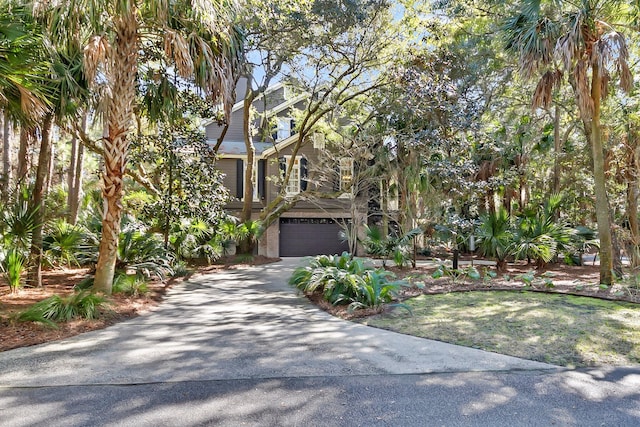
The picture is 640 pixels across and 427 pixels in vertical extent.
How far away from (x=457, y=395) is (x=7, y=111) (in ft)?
25.5

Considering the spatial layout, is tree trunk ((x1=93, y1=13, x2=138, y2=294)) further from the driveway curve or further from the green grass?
the green grass

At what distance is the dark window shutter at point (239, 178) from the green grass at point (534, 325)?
46.3ft

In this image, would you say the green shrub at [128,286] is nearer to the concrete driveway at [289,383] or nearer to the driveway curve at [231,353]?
the driveway curve at [231,353]

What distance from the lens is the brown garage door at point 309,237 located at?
20797 mm

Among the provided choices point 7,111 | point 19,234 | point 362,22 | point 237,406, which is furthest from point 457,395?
point 362,22

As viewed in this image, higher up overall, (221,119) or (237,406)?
(221,119)

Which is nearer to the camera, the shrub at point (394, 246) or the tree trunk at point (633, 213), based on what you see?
the tree trunk at point (633, 213)

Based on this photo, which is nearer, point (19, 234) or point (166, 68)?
point (19, 234)

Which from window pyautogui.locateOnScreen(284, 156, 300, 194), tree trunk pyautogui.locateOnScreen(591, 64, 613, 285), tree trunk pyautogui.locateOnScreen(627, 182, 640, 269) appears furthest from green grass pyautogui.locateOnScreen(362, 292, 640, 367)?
window pyautogui.locateOnScreen(284, 156, 300, 194)

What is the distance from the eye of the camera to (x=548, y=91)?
9.40 meters

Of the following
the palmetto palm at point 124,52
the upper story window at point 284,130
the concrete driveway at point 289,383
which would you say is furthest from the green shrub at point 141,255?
the upper story window at point 284,130

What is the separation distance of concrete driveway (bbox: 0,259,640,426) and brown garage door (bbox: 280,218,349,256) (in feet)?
48.8

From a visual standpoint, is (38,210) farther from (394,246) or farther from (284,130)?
(284,130)

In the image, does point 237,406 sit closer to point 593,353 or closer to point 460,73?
point 593,353
